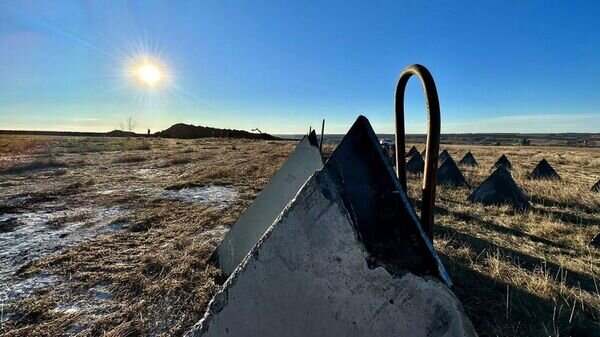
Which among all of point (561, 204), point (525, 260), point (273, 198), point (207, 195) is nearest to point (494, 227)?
point (525, 260)

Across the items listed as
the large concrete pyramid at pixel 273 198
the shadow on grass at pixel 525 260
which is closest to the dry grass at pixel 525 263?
the shadow on grass at pixel 525 260

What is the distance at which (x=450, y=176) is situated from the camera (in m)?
8.00

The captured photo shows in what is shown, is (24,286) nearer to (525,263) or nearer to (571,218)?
(525,263)

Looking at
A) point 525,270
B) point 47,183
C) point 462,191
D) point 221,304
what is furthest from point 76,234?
point 462,191

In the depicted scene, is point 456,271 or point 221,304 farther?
point 456,271

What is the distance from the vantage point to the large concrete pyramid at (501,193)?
5672 millimetres

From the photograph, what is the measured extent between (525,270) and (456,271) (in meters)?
0.66

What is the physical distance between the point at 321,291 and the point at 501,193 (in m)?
5.86

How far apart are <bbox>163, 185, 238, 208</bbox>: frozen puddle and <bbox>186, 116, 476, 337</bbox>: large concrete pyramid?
4.70 meters

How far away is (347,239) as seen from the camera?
1115 mm

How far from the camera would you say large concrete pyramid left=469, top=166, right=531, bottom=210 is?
18.6 ft

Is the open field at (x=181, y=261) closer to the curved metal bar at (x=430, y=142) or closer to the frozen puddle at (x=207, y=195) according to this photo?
the frozen puddle at (x=207, y=195)

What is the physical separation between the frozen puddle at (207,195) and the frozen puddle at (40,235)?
4.07 feet

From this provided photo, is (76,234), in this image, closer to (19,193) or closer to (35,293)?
(35,293)
